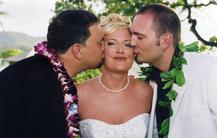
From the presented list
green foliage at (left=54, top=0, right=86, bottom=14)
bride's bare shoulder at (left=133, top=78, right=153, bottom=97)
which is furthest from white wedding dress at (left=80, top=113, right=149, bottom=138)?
green foliage at (left=54, top=0, right=86, bottom=14)

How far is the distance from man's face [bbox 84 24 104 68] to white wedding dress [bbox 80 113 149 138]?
3.26ft

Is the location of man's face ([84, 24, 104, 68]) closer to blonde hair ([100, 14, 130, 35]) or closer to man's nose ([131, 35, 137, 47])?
blonde hair ([100, 14, 130, 35])

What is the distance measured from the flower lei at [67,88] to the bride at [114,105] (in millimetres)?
1167

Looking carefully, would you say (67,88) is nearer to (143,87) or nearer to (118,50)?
(118,50)

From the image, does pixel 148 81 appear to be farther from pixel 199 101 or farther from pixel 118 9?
pixel 118 9

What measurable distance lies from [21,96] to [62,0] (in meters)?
18.1

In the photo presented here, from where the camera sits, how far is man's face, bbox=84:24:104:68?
5.18m

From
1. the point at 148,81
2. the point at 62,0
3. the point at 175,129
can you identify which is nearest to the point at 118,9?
the point at 62,0

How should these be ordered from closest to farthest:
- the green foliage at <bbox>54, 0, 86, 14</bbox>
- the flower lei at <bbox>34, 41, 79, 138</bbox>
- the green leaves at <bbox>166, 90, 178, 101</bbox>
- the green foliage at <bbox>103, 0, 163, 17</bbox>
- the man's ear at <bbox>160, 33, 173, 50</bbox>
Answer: the flower lei at <bbox>34, 41, 79, 138</bbox>
the green leaves at <bbox>166, 90, 178, 101</bbox>
the man's ear at <bbox>160, 33, 173, 50</bbox>
the green foliage at <bbox>103, 0, 163, 17</bbox>
the green foliage at <bbox>54, 0, 86, 14</bbox>

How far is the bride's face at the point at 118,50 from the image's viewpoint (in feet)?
19.0

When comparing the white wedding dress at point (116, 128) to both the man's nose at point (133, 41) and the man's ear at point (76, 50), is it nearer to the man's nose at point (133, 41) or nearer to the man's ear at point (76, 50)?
the man's nose at point (133, 41)

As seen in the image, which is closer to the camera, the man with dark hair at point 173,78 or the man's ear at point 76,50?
the man's ear at point 76,50

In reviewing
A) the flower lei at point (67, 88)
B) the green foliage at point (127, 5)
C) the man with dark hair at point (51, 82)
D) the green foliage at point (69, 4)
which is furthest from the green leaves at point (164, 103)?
the green foliage at point (69, 4)

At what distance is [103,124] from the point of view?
6172 mm
